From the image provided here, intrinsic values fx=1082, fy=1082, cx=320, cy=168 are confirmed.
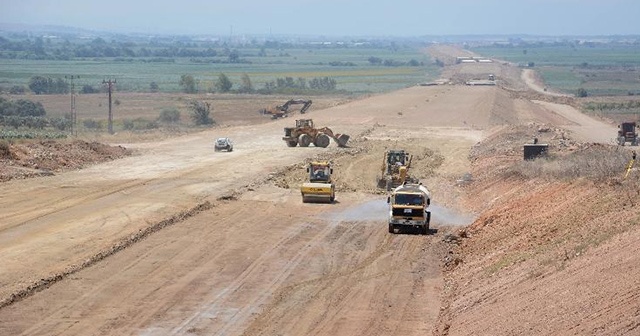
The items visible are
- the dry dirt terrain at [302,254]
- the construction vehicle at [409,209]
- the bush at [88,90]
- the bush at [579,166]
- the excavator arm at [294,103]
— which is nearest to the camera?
the dry dirt terrain at [302,254]

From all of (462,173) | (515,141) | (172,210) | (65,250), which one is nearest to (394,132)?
(515,141)

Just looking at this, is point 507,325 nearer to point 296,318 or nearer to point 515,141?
point 296,318

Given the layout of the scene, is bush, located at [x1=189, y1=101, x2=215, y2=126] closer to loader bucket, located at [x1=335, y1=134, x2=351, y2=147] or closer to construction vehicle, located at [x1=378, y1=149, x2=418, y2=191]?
loader bucket, located at [x1=335, y1=134, x2=351, y2=147]

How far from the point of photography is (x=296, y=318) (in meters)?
27.2

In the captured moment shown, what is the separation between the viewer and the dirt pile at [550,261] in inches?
845

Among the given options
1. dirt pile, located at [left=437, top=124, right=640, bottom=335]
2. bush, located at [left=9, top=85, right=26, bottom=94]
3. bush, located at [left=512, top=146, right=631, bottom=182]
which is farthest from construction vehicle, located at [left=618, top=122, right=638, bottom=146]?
bush, located at [left=9, top=85, right=26, bottom=94]

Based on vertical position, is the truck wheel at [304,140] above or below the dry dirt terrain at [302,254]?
below

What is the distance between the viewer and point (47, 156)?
60.4 m

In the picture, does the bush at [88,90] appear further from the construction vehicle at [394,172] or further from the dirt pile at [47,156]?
the construction vehicle at [394,172]

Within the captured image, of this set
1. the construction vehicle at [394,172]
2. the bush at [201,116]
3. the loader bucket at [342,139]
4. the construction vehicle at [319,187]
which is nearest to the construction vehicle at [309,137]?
the loader bucket at [342,139]

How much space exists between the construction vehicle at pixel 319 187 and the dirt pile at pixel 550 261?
6301 mm

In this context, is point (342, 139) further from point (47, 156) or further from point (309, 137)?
point (47, 156)

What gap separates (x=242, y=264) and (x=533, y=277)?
35.9ft

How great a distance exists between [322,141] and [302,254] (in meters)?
38.6
